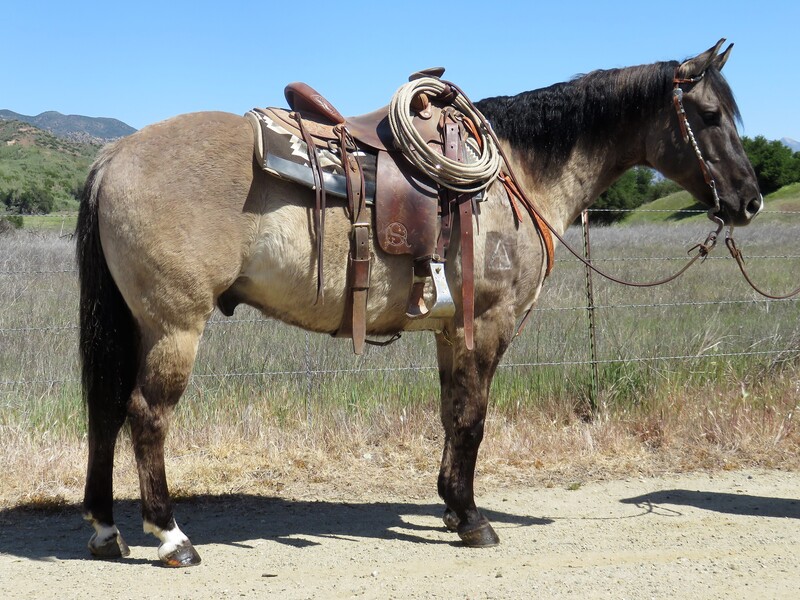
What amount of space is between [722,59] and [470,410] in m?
2.35

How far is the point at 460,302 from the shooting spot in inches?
159

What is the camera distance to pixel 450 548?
4.10 meters

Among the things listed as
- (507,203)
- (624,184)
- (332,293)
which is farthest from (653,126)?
(624,184)

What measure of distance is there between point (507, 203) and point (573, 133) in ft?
2.13

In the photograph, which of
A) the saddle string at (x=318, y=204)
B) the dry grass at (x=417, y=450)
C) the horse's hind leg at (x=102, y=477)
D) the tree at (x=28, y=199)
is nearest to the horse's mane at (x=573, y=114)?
the saddle string at (x=318, y=204)

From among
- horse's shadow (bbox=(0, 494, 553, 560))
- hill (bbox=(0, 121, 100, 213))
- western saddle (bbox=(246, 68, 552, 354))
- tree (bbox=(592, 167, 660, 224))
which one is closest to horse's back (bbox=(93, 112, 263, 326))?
western saddle (bbox=(246, 68, 552, 354))

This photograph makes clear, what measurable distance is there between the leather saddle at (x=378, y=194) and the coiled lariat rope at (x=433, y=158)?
7 centimetres

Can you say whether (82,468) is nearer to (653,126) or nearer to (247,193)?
(247,193)

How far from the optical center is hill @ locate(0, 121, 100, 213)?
2506 centimetres

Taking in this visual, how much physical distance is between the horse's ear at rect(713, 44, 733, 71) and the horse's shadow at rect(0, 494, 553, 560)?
270 centimetres

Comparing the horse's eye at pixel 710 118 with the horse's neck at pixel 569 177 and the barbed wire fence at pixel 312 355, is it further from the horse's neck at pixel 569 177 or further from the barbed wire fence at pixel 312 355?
the barbed wire fence at pixel 312 355

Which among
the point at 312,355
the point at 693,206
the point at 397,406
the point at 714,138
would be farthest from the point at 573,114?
the point at 693,206

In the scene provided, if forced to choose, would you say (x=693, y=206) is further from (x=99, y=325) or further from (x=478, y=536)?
(x=99, y=325)

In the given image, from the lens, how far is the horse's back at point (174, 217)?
136 inches
